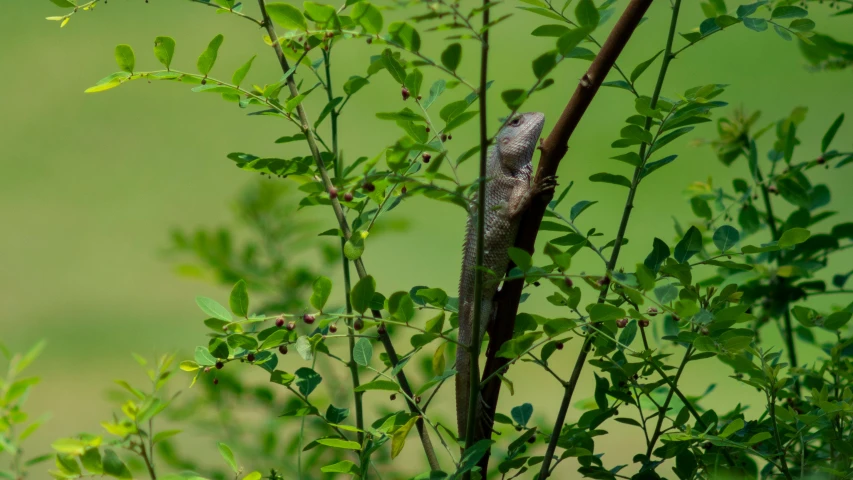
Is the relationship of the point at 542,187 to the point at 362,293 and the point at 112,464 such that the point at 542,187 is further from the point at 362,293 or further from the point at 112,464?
the point at 112,464

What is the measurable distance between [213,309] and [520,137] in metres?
0.75

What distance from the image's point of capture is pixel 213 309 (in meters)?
0.64

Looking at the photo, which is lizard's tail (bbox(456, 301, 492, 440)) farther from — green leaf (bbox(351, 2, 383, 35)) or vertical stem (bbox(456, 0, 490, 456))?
green leaf (bbox(351, 2, 383, 35))

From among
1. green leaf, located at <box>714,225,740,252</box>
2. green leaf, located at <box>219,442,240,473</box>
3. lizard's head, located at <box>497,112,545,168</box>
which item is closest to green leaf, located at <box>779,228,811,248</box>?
green leaf, located at <box>714,225,740,252</box>

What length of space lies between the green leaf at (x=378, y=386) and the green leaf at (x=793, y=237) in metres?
0.33

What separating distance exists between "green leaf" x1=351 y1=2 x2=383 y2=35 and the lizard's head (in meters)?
0.64

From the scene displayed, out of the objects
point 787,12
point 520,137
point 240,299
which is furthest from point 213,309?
point 520,137

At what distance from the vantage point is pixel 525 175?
1213 mm

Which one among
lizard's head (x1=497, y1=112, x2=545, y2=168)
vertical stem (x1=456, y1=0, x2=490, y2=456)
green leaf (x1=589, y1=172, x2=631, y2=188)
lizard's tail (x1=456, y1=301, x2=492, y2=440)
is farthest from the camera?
lizard's head (x1=497, y1=112, x2=545, y2=168)

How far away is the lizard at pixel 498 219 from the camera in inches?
34.3

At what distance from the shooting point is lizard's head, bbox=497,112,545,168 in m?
1.23

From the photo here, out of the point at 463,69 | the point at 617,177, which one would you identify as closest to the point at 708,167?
the point at 463,69

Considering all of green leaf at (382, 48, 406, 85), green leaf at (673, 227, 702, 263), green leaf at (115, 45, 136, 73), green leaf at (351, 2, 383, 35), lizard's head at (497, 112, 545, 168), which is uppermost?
lizard's head at (497, 112, 545, 168)

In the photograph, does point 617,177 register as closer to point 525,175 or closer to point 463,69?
point 525,175
